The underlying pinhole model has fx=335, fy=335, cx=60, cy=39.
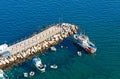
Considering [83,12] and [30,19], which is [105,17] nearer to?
[83,12]

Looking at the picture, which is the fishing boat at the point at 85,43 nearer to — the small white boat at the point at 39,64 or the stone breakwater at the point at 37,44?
the stone breakwater at the point at 37,44

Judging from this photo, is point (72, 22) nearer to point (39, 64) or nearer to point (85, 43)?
point (85, 43)

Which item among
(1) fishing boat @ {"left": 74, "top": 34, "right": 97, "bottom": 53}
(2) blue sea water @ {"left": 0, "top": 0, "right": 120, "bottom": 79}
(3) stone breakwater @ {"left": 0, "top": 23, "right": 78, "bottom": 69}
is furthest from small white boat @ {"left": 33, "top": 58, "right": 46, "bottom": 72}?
(1) fishing boat @ {"left": 74, "top": 34, "right": 97, "bottom": 53}

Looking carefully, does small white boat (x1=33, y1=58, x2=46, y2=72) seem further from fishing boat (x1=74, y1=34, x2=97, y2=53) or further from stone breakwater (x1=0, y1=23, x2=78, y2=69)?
fishing boat (x1=74, y1=34, x2=97, y2=53)

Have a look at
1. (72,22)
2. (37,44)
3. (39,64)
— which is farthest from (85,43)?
(39,64)

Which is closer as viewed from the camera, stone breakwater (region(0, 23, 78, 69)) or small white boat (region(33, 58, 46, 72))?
small white boat (region(33, 58, 46, 72))

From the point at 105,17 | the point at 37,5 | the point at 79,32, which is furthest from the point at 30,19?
the point at 105,17
